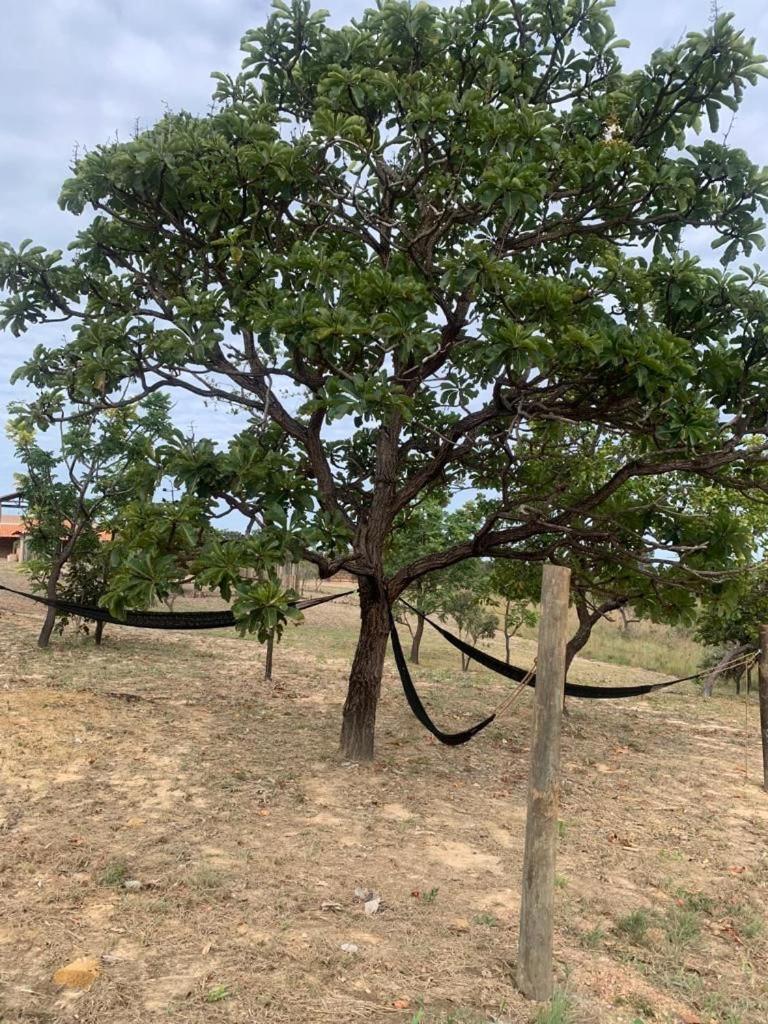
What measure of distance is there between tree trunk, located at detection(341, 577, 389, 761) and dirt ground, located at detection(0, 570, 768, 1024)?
11.5 inches

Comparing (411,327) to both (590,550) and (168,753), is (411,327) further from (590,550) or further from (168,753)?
(168,753)


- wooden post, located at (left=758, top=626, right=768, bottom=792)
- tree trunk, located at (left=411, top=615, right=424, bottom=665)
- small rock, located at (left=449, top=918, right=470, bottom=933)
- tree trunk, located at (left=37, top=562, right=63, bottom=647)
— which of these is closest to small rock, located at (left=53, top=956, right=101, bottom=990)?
small rock, located at (left=449, top=918, right=470, bottom=933)

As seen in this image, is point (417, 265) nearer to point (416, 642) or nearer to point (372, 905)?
point (372, 905)

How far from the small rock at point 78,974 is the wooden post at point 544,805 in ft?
5.78

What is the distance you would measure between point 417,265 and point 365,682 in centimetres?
371

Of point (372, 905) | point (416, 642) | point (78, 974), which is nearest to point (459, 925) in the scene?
point (372, 905)

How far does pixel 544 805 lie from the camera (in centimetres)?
329

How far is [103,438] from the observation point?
12672mm

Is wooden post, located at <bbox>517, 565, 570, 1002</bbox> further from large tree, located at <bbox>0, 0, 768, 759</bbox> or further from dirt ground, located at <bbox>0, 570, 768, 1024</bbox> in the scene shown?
large tree, located at <bbox>0, 0, 768, 759</bbox>

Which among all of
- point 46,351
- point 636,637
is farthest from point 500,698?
point 636,637

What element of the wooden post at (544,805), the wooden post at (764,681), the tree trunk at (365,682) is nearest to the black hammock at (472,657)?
the tree trunk at (365,682)

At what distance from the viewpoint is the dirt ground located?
3.09 metres

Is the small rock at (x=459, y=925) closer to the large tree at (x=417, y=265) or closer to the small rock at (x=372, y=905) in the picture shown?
the small rock at (x=372, y=905)

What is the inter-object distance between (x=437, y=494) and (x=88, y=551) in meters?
7.69
